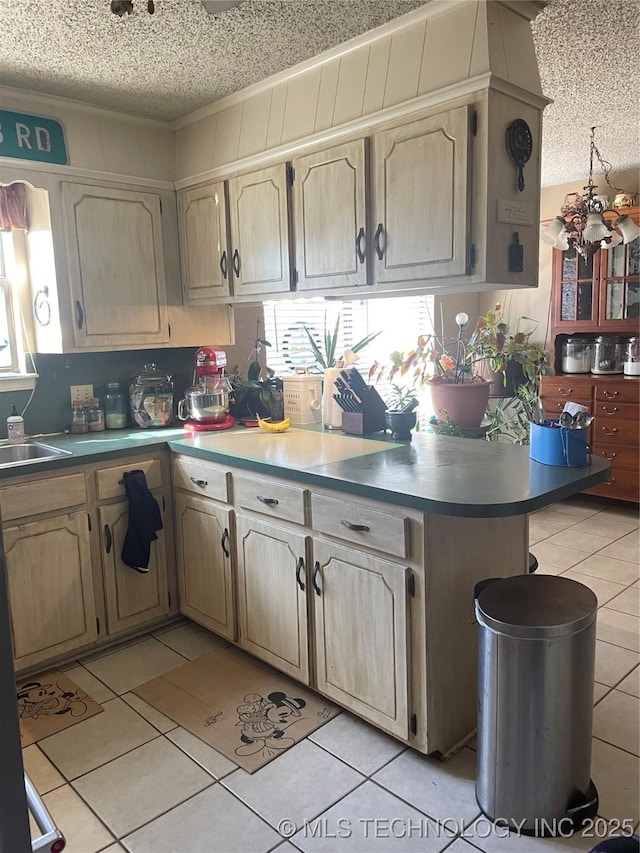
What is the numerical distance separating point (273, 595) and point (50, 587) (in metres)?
0.93

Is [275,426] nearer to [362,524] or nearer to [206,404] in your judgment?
[206,404]

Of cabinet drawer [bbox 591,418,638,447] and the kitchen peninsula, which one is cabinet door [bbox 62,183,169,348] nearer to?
the kitchen peninsula

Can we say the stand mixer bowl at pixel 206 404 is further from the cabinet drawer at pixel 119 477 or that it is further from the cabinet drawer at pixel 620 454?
the cabinet drawer at pixel 620 454

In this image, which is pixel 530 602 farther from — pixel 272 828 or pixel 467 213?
pixel 467 213

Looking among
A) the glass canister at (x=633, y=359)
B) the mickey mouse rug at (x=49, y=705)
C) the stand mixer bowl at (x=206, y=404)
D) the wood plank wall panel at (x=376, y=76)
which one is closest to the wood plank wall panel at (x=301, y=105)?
the wood plank wall panel at (x=376, y=76)

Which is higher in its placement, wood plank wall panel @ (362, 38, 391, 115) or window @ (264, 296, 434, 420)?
wood plank wall panel @ (362, 38, 391, 115)

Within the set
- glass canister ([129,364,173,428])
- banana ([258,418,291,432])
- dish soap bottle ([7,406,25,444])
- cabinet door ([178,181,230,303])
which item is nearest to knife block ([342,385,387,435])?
banana ([258,418,291,432])

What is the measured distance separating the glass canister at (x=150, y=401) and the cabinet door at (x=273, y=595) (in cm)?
96

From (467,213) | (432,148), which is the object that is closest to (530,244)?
(467,213)

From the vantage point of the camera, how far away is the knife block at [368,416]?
2.91 meters

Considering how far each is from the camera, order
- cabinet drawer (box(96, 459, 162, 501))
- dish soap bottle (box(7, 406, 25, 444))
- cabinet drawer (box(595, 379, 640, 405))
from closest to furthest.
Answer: cabinet drawer (box(96, 459, 162, 501)), dish soap bottle (box(7, 406, 25, 444)), cabinet drawer (box(595, 379, 640, 405))

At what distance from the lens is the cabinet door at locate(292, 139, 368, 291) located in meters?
2.54

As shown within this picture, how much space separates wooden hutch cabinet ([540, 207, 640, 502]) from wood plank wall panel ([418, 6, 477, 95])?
2625mm

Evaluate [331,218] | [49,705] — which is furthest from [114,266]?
[49,705]
